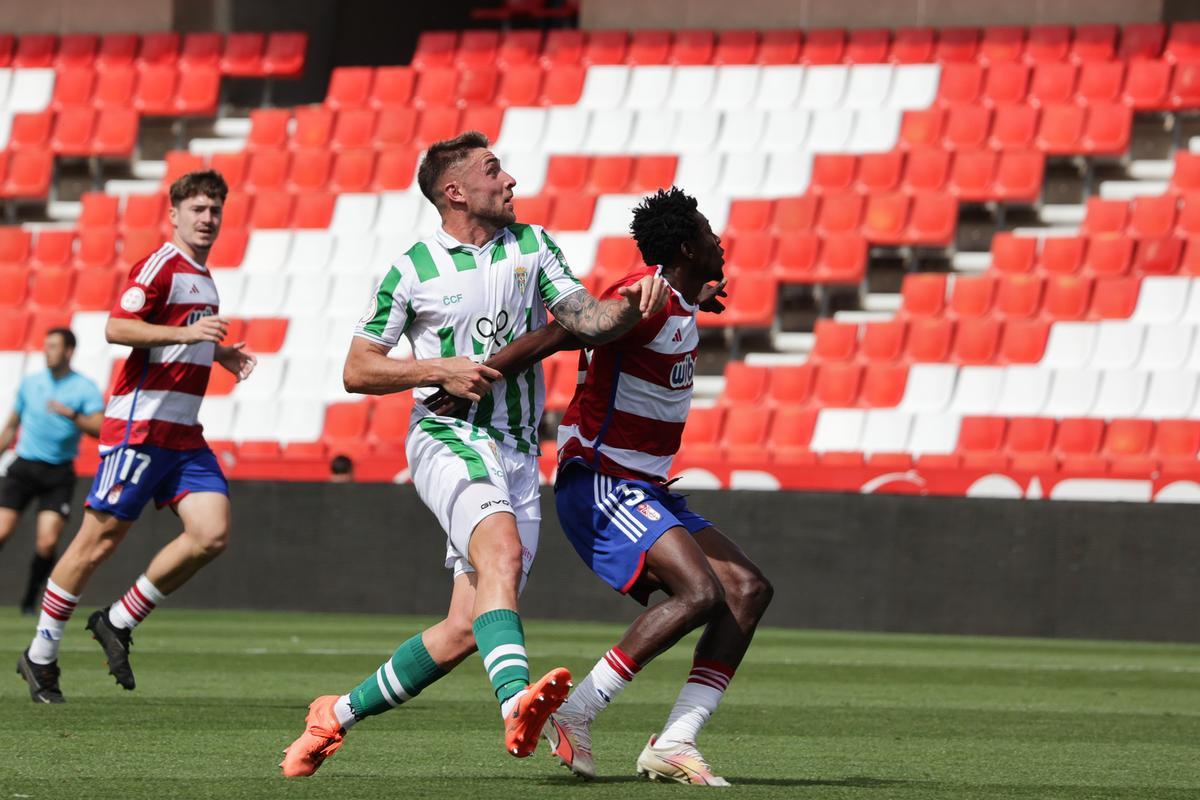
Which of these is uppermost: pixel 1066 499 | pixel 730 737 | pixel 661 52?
pixel 661 52

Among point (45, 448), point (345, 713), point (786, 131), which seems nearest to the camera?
point (345, 713)

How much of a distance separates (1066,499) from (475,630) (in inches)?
384

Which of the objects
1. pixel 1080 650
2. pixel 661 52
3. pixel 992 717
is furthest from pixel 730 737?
pixel 661 52

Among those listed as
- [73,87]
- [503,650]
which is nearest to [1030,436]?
[503,650]

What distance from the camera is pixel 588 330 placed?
20.0 ft

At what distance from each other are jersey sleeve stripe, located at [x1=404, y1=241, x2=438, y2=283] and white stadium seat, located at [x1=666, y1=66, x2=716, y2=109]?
16340 millimetres

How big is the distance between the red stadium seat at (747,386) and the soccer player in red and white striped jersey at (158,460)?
35.0 feet

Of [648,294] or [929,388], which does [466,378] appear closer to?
[648,294]

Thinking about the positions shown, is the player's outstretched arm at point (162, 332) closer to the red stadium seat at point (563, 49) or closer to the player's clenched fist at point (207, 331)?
the player's clenched fist at point (207, 331)

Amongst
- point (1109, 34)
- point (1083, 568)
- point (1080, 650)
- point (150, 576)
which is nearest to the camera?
point (150, 576)

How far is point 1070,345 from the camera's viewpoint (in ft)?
59.7

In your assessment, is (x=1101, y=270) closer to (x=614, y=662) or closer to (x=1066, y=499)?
(x=1066, y=499)

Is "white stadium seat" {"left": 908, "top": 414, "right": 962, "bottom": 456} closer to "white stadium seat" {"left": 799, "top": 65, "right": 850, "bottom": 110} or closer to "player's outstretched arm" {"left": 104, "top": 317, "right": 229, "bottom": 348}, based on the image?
"white stadium seat" {"left": 799, "top": 65, "right": 850, "bottom": 110}

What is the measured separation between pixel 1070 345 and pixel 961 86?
4.25 metres
